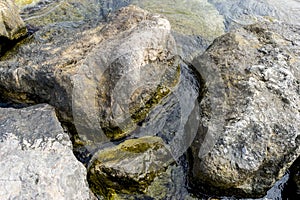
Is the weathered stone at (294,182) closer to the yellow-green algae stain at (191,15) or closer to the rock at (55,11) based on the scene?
the yellow-green algae stain at (191,15)

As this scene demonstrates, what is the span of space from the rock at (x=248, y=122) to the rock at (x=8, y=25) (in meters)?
3.29

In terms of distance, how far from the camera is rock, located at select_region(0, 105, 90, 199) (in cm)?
288

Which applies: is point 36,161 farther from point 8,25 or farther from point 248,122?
point 8,25

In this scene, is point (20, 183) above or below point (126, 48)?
below

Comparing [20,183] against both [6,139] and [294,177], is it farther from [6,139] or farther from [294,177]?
[294,177]

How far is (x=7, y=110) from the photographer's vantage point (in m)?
3.68

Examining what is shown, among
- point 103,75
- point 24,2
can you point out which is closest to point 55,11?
point 24,2

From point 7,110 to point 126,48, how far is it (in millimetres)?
1644

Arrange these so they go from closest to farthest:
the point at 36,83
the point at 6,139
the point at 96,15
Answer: the point at 6,139 → the point at 36,83 → the point at 96,15

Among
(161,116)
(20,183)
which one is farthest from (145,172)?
(20,183)

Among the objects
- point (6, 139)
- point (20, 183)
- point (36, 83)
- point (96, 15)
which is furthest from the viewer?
point (96, 15)

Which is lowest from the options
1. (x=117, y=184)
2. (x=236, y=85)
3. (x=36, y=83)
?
(x=117, y=184)

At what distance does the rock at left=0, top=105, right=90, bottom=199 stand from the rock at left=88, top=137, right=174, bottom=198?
1.45ft

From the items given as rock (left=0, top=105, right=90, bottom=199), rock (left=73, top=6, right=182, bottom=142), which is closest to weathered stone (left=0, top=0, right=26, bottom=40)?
rock (left=73, top=6, right=182, bottom=142)
